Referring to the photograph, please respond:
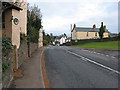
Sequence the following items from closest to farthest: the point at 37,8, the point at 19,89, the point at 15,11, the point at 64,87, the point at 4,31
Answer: the point at 19,89, the point at 64,87, the point at 4,31, the point at 15,11, the point at 37,8

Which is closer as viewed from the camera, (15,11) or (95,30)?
(15,11)

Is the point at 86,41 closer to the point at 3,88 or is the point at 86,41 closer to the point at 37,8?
the point at 37,8

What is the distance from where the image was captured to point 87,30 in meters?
64.1

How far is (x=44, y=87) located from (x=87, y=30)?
62109 millimetres

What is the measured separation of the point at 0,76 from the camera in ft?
12.8

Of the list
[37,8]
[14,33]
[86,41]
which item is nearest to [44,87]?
[14,33]

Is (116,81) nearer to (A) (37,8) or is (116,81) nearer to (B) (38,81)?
(B) (38,81)

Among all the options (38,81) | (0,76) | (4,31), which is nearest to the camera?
(0,76)

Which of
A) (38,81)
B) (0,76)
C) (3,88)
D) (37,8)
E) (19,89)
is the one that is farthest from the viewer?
(37,8)

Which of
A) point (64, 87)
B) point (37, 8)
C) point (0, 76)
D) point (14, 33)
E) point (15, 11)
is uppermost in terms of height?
point (37, 8)

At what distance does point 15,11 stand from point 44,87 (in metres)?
7.12

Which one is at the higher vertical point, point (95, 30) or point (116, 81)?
point (95, 30)

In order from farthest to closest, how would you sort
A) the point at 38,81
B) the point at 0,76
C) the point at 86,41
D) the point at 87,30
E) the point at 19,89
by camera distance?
1. the point at 87,30
2. the point at 86,41
3. the point at 38,81
4. the point at 19,89
5. the point at 0,76

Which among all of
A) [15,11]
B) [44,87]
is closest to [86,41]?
[15,11]
